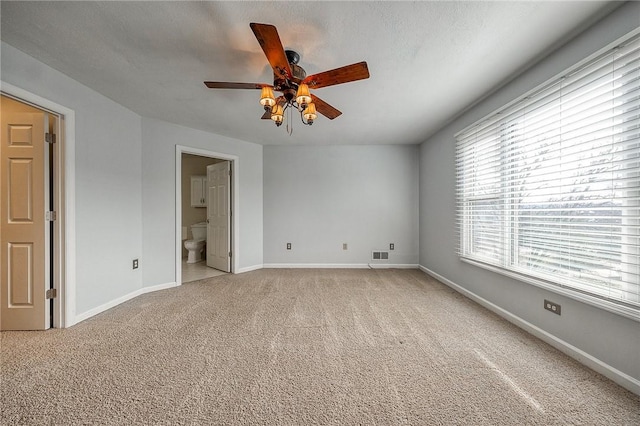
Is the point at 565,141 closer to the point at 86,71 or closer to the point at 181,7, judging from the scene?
the point at 181,7

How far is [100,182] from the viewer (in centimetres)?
257

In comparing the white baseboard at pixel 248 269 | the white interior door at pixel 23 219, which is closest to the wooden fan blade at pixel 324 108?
the white interior door at pixel 23 219

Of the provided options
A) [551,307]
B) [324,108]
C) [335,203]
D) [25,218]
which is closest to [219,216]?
[335,203]

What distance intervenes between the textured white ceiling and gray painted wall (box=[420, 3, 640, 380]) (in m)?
0.13

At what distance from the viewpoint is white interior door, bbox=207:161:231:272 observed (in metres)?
4.18

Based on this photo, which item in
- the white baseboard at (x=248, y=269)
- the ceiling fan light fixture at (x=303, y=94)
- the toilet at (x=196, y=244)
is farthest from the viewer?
the toilet at (x=196, y=244)

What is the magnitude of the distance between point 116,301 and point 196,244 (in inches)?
87.0

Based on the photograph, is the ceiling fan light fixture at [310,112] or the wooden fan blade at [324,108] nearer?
the ceiling fan light fixture at [310,112]

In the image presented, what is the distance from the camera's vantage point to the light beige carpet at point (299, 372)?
4.13 ft

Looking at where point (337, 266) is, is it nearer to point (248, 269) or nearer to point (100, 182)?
point (248, 269)

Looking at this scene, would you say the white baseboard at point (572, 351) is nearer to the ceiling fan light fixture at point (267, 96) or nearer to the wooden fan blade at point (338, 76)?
the wooden fan blade at point (338, 76)

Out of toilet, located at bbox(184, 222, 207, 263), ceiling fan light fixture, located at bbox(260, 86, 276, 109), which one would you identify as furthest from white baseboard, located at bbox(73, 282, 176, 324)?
ceiling fan light fixture, located at bbox(260, 86, 276, 109)

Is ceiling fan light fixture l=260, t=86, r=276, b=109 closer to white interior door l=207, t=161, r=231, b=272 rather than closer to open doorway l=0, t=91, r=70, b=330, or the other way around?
open doorway l=0, t=91, r=70, b=330

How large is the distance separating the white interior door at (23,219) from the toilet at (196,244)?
2.66m
